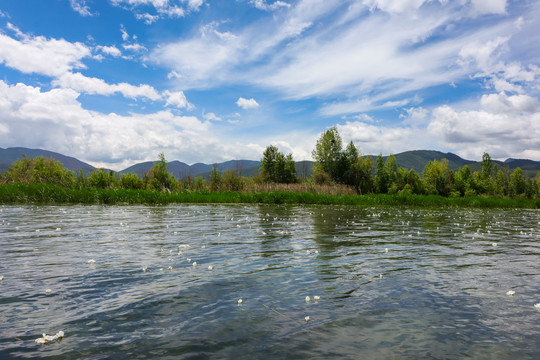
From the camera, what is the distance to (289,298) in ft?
19.0

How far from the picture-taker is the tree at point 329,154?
82.8 metres

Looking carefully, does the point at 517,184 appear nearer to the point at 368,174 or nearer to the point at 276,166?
the point at 368,174

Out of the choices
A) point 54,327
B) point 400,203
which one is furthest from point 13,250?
point 400,203

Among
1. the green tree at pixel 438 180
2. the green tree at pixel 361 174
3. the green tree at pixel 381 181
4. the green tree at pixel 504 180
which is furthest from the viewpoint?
the green tree at pixel 504 180

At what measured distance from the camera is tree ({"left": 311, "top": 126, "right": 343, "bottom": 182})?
82750mm

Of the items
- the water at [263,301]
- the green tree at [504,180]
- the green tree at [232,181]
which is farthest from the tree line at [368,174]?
the water at [263,301]

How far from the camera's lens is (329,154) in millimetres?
83500

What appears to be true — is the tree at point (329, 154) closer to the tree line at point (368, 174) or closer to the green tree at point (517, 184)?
the tree line at point (368, 174)

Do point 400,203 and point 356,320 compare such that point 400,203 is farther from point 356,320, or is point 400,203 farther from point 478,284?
point 356,320

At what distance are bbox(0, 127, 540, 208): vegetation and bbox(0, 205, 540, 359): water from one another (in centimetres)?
2164

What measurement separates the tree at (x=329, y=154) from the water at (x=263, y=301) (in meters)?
72.3

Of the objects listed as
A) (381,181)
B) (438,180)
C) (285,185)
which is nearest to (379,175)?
(381,181)

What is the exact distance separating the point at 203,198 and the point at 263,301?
30.7 m

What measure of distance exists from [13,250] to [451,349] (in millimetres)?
10738
